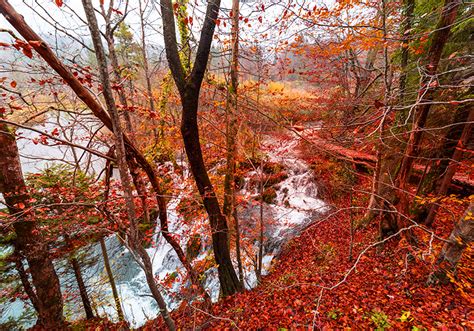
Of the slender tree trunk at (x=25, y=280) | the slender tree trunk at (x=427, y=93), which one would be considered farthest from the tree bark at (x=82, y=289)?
the slender tree trunk at (x=427, y=93)

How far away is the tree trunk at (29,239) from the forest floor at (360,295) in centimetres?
224

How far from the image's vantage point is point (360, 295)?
391 centimetres

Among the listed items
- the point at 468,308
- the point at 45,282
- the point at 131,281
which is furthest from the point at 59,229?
the point at 468,308

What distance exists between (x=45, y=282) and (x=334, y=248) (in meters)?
6.91

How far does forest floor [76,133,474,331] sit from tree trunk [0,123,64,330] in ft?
7.36

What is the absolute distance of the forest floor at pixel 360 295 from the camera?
299 cm

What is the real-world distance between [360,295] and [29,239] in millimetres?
6198

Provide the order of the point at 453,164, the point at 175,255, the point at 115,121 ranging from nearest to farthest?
the point at 115,121
the point at 453,164
the point at 175,255

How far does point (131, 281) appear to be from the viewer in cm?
823

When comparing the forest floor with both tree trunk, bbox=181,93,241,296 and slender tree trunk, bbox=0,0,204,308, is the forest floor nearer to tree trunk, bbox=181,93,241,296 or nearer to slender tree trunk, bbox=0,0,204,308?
tree trunk, bbox=181,93,241,296

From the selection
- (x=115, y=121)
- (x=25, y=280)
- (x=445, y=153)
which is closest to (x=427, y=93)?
(x=445, y=153)

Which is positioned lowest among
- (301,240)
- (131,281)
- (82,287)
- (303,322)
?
(131,281)

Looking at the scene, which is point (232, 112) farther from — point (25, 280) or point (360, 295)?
point (25, 280)

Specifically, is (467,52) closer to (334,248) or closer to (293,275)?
(334,248)
